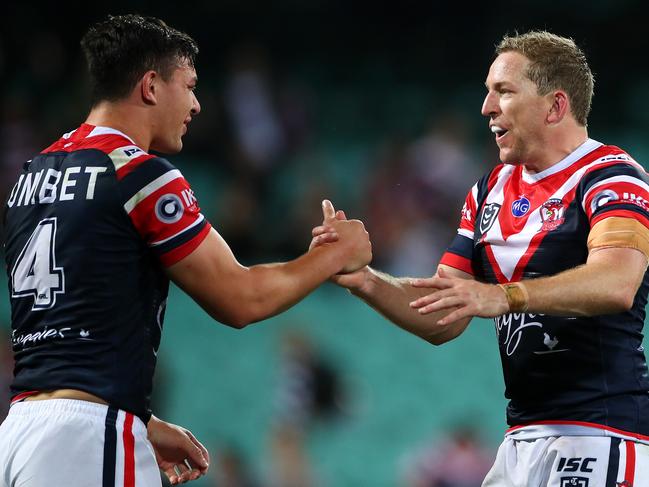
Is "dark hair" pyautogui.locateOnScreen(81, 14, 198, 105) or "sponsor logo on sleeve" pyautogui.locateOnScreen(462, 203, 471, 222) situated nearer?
"dark hair" pyautogui.locateOnScreen(81, 14, 198, 105)

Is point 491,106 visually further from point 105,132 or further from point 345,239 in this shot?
point 105,132

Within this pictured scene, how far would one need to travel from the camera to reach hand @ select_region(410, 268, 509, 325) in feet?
12.4

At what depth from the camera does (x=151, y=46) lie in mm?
4094

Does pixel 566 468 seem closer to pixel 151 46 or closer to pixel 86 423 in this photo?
pixel 86 423

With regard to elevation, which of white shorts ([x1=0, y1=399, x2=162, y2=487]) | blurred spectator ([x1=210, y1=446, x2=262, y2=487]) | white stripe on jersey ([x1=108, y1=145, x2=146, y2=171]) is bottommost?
blurred spectator ([x1=210, y1=446, x2=262, y2=487])

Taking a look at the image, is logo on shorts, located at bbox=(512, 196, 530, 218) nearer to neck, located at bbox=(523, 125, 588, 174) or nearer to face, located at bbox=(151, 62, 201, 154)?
neck, located at bbox=(523, 125, 588, 174)

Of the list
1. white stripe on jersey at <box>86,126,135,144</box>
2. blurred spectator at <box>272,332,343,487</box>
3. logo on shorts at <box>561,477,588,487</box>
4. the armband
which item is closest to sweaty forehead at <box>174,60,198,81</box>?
white stripe on jersey at <box>86,126,135,144</box>

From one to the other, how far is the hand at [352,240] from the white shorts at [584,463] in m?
1.02

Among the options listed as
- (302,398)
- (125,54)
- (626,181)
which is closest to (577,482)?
(626,181)

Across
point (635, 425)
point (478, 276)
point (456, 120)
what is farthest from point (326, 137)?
point (635, 425)

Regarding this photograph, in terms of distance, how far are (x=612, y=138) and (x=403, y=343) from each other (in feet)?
11.1

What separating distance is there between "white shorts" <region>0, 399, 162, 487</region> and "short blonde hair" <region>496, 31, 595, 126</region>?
230 cm

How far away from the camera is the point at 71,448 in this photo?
3.61 metres

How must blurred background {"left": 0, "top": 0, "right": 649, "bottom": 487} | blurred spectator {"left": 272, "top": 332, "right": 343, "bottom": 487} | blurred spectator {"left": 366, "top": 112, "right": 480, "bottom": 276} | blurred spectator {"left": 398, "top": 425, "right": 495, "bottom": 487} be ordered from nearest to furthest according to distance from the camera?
blurred spectator {"left": 398, "top": 425, "right": 495, "bottom": 487} → blurred spectator {"left": 272, "top": 332, "right": 343, "bottom": 487} → blurred background {"left": 0, "top": 0, "right": 649, "bottom": 487} → blurred spectator {"left": 366, "top": 112, "right": 480, "bottom": 276}
